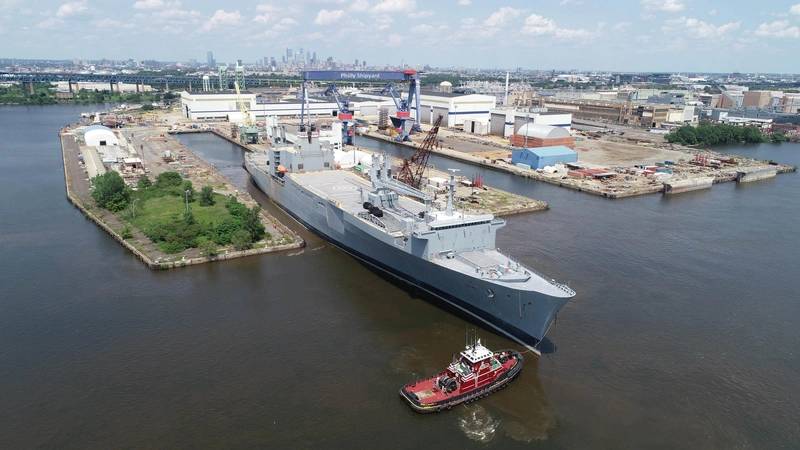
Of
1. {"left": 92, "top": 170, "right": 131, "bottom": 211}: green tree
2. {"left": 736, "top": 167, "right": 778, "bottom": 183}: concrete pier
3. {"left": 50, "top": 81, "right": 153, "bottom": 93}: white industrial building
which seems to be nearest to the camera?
{"left": 92, "top": 170, "right": 131, "bottom": 211}: green tree

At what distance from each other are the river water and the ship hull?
833 mm

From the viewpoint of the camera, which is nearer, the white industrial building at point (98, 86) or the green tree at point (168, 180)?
the green tree at point (168, 180)

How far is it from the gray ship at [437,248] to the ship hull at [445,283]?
5 cm

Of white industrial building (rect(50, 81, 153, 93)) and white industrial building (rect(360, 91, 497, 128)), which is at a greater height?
white industrial building (rect(50, 81, 153, 93))

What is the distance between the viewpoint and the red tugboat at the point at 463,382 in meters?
18.5

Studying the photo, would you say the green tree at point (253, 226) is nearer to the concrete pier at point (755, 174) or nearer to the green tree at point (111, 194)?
the green tree at point (111, 194)

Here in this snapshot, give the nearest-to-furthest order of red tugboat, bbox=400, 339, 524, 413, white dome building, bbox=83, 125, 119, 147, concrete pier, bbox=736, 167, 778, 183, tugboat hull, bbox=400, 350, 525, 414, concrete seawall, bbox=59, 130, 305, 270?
tugboat hull, bbox=400, 350, 525, 414 → red tugboat, bbox=400, 339, 524, 413 → concrete seawall, bbox=59, 130, 305, 270 → concrete pier, bbox=736, 167, 778, 183 → white dome building, bbox=83, 125, 119, 147

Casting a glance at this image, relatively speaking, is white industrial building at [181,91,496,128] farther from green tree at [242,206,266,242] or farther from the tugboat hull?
the tugboat hull

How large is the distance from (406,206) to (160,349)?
56.8 feet

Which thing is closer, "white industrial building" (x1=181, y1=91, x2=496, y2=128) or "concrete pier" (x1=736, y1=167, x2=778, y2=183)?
"concrete pier" (x1=736, y1=167, x2=778, y2=183)

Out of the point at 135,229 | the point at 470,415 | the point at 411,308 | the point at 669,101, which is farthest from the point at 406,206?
the point at 669,101

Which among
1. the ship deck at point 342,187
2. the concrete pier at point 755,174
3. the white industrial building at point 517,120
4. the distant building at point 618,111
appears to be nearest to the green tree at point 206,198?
the ship deck at point 342,187

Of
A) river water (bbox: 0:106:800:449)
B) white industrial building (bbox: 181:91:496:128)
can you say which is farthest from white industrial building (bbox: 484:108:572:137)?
river water (bbox: 0:106:800:449)

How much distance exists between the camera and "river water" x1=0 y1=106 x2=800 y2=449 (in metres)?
17.7
